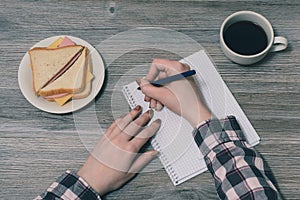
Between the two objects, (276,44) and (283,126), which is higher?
(276,44)

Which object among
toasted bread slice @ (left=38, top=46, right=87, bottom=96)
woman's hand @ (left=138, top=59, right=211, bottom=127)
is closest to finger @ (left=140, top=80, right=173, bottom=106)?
woman's hand @ (left=138, top=59, right=211, bottom=127)

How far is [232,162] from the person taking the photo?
0.93 meters

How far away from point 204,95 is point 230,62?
8 centimetres

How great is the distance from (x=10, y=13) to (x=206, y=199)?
0.49 m

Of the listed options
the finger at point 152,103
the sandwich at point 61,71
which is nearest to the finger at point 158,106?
the finger at point 152,103

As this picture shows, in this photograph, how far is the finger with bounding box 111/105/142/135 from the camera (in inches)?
38.8

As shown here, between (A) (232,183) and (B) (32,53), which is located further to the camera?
(B) (32,53)

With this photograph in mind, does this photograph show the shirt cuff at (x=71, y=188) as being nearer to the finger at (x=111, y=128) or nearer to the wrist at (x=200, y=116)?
the finger at (x=111, y=128)

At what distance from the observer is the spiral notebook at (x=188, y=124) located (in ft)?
3.19

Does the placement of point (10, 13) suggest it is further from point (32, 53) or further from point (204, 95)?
point (204, 95)

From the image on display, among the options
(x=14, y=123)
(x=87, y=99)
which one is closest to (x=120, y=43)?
(x=87, y=99)

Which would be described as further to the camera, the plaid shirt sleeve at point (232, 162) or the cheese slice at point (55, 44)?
the cheese slice at point (55, 44)

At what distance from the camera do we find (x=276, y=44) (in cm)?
101

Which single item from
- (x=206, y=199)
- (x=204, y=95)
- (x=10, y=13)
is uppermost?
Result: (x=10, y=13)
